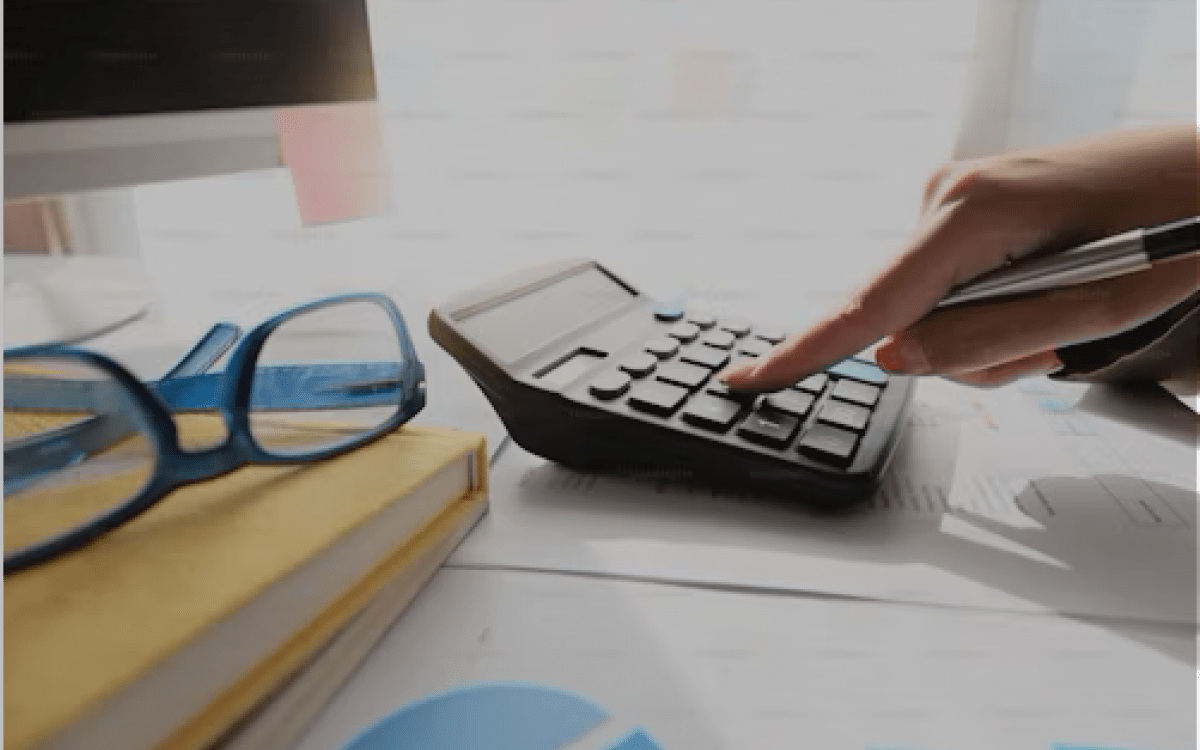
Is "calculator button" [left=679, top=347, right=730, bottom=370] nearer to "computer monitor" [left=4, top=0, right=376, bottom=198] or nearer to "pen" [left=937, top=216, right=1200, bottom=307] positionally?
"pen" [left=937, top=216, right=1200, bottom=307]

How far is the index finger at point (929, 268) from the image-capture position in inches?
12.6

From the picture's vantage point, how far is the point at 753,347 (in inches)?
17.5

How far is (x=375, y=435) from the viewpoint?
→ 292mm

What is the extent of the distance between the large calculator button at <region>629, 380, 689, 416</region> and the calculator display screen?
61 millimetres

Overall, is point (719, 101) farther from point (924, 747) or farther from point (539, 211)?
point (924, 747)

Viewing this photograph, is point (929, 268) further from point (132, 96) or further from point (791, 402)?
point (132, 96)

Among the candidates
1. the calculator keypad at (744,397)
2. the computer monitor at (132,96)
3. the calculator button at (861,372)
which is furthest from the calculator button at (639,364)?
the computer monitor at (132,96)

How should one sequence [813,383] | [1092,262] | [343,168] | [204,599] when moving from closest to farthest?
[204,599] → [1092,262] → [813,383] → [343,168]

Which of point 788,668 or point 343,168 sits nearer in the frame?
point 788,668

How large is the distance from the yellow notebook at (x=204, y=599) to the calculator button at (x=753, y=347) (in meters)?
0.22

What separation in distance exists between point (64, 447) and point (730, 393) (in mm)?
263

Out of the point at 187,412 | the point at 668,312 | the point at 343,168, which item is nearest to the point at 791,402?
the point at 668,312

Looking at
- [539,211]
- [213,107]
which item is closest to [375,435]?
[213,107]

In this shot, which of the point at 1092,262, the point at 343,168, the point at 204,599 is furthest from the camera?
the point at 343,168
